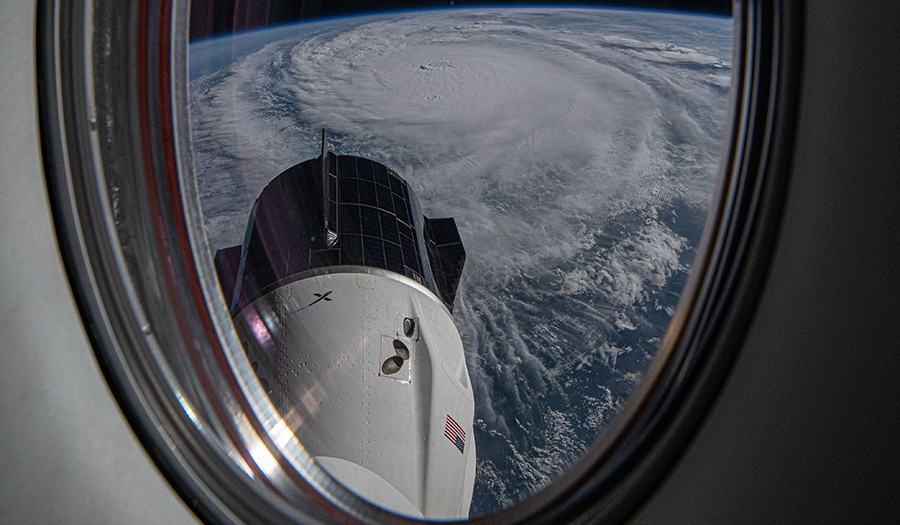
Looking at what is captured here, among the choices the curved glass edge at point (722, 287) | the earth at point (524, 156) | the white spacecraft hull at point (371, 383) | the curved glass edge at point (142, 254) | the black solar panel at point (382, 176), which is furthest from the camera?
the black solar panel at point (382, 176)

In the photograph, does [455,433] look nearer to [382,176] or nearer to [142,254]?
[142,254]

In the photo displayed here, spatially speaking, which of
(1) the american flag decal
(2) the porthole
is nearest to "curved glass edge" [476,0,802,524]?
(2) the porthole

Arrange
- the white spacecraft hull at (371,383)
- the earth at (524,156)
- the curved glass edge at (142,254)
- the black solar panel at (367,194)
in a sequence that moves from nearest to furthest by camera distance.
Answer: the curved glass edge at (142,254) < the white spacecraft hull at (371,383) < the earth at (524,156) < the black solar panel at (367,194)

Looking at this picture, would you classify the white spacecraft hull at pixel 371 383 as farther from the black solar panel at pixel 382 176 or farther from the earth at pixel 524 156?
the black solar panel at pixel 382 176

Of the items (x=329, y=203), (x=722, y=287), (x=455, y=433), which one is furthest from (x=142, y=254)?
(x=329, y=203)

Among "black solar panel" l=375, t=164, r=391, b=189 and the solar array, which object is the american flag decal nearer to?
the solar array

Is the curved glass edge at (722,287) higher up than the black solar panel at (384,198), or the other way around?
the curved glass edge at (722,287)

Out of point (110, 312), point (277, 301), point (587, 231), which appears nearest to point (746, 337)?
point (110, 312)

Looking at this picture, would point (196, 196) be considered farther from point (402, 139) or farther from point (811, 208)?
point (402, 139)

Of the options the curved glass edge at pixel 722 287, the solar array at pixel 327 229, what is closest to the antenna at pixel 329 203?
the solar array at pixel 327 229
